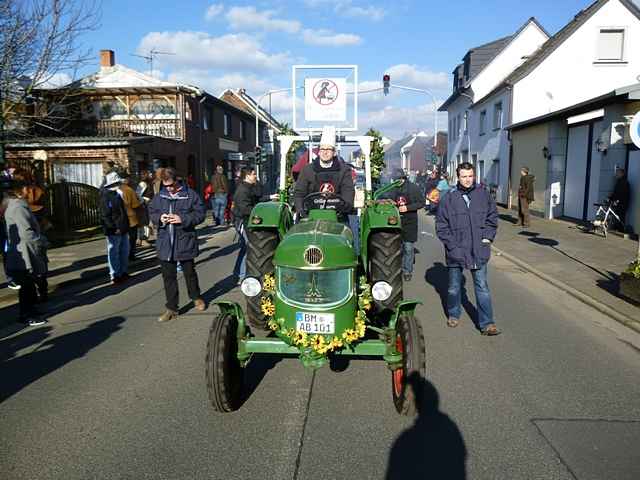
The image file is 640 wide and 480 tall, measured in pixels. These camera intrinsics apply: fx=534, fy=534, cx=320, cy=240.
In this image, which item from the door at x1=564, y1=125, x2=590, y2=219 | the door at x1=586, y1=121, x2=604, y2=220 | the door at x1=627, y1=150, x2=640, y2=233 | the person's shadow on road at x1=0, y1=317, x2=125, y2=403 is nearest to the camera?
the person's shadow on road at x1=0, y1=317, x2=125, y2=403

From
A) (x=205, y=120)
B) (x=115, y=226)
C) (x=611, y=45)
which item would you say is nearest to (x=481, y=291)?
(x=115, y=226)

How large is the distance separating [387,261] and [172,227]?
9.35ft

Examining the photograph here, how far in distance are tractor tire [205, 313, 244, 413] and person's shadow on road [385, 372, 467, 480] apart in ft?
4.21

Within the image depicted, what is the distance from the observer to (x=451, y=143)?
42.2 m

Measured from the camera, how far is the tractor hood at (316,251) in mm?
3945

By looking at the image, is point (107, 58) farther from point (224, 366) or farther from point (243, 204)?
point (224, 366)

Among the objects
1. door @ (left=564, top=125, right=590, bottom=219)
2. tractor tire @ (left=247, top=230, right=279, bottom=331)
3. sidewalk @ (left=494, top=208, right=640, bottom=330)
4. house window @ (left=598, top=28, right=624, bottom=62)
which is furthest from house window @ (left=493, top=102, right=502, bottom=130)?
tractor tire @ (left=247, top=230, right=279, bottom=331)

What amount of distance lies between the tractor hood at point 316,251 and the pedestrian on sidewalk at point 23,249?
403 cm

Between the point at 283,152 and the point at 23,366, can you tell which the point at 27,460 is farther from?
the point at 283,152

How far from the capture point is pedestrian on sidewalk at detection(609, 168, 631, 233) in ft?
44.8

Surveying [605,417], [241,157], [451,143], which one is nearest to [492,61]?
[451,143]

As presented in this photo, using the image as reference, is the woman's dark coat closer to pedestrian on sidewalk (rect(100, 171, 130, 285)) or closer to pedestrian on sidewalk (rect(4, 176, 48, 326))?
pedestrian on sidewalk (rect(4, 176, 48, 326))

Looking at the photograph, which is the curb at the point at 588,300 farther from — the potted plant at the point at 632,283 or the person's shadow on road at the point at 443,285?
the person's shadow on road at the point at 443,285

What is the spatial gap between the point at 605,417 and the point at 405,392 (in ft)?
5.15
